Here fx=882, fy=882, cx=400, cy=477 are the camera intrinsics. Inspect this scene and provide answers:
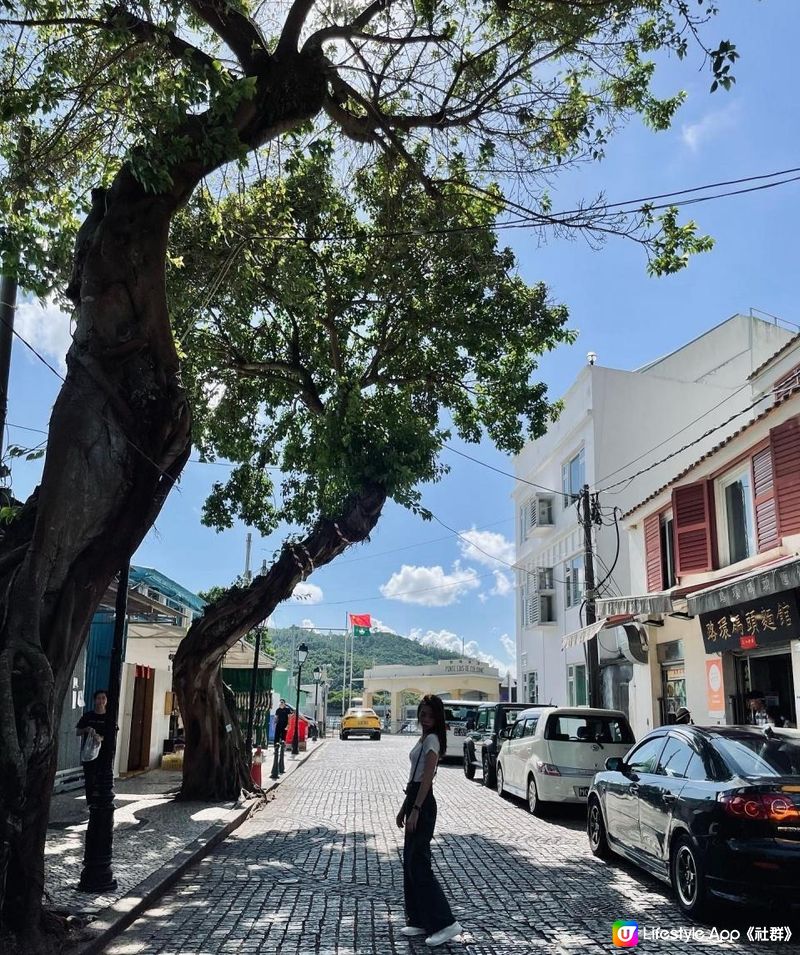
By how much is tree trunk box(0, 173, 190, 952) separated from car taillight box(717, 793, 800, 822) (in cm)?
484

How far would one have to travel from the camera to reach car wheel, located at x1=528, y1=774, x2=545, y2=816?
1388 cm

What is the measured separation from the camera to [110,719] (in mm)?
7910

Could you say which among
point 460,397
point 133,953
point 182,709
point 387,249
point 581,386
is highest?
point 581,386

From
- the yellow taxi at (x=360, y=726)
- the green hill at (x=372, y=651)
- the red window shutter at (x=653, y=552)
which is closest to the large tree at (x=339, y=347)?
the red window shutter at (x=653, y=552)

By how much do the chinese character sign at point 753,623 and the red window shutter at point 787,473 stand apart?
1.22m

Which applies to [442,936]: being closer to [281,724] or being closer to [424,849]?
[424,849]

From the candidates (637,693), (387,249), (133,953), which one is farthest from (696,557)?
(133,953)

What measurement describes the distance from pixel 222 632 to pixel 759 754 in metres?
8.91

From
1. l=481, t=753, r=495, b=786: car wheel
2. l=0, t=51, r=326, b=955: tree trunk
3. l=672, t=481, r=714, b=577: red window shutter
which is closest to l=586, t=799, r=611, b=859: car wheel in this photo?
l=0, t=51, r=326, b=955: tree trunk

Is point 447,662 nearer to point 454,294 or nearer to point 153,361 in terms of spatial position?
point 454,294

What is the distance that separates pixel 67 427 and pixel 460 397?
1036 cm

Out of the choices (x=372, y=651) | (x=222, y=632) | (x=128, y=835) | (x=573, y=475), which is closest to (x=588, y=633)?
(x=222, y=632)

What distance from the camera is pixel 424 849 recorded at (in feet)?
20.9

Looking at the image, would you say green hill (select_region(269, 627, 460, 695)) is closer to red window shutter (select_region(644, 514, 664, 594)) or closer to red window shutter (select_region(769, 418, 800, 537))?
red window shutter (select_region(644, 514, 664, 594))
